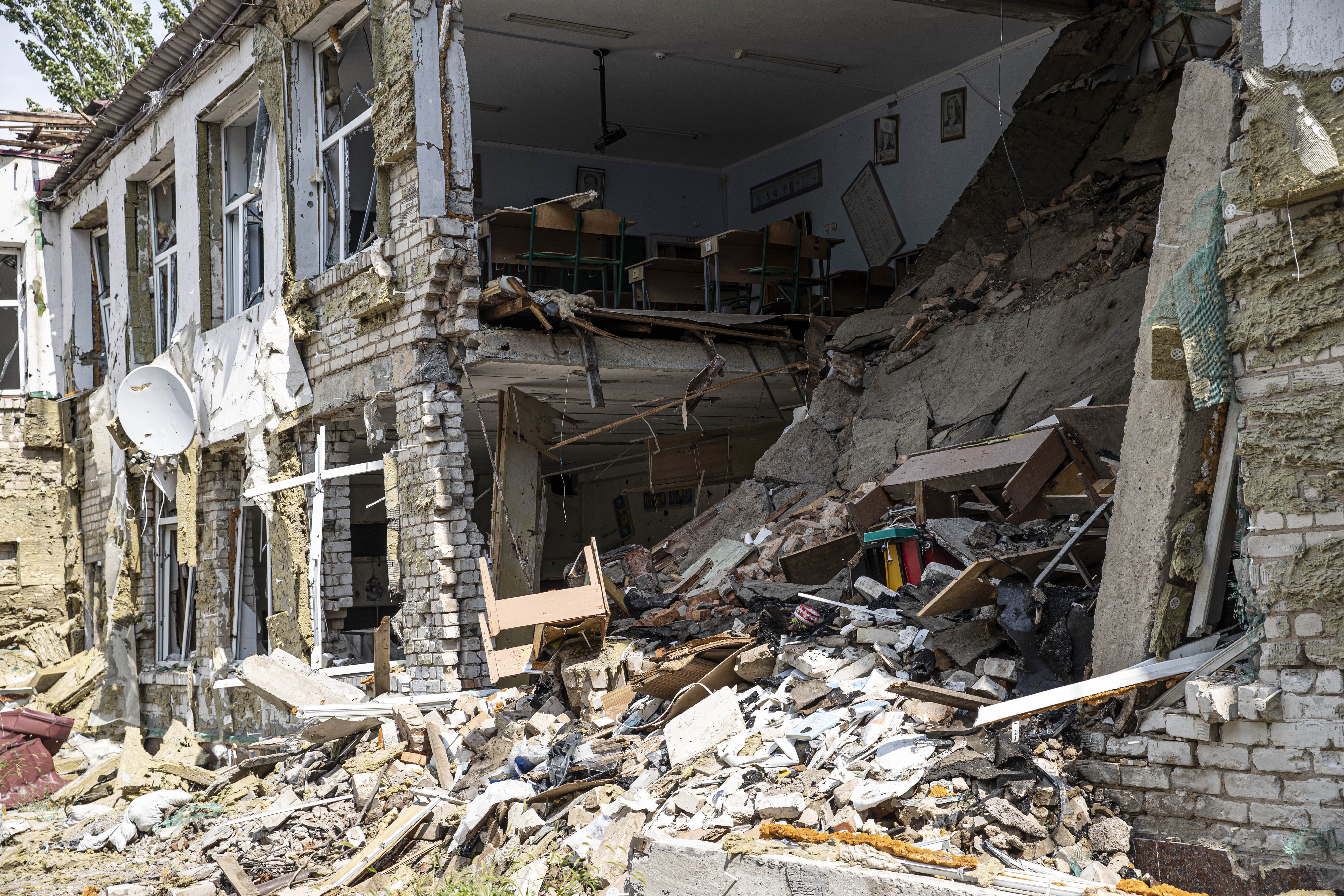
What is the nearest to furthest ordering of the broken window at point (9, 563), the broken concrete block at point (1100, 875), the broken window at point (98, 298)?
the broken concrete block at point (1100, 875)
the broken window at point (9, 563)
the broken window at point (98, 298)

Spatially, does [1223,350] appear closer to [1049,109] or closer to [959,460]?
[959,460]

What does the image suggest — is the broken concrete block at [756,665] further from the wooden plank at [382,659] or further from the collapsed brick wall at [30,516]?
the collapsed brick wall at [30,516]

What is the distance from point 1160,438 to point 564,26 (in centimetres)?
839

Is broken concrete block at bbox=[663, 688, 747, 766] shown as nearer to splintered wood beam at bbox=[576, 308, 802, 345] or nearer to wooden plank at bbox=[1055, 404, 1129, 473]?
wooden plank at bbox=[1055, 404, 1129, 473]

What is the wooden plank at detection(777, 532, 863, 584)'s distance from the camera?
7.64 meters

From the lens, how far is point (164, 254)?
13.8 m

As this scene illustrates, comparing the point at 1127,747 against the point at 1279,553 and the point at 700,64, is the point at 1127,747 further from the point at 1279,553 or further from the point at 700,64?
the point at 700,64

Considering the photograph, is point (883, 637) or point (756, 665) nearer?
point (883, 637)

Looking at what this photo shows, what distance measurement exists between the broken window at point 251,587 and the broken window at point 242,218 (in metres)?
2.31

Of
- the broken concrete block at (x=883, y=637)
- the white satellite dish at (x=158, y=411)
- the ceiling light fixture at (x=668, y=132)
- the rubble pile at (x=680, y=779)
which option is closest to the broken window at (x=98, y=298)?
the white satellite dish at (x=158, y=411)

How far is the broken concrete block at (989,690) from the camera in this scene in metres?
5.25

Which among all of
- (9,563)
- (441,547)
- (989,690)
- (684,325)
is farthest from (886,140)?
(9,563)

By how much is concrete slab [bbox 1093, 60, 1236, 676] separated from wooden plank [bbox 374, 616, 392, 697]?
19.8ft

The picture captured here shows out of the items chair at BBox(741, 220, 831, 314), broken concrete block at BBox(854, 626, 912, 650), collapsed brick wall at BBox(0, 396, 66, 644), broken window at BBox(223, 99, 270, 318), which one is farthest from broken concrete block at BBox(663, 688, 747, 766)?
collapsed brick wall at BBox(0, 396, 66, 644)
